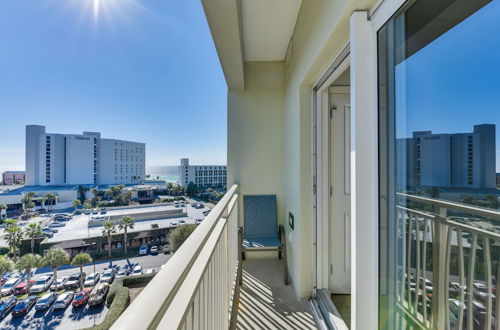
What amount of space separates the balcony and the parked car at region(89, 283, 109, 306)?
2.84 feet

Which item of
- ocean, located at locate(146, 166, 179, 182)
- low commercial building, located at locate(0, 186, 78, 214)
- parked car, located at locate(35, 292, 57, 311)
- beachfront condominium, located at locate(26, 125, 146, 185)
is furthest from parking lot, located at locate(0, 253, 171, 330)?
ocean, located at locate(146, 166, 179, 182)

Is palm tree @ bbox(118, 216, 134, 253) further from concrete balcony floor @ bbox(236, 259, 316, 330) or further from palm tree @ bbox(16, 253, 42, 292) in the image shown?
concrete balcony floor @ bbox(236, 259, 316, 330)

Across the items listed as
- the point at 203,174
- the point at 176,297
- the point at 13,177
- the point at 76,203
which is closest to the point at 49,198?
the point at 76,203

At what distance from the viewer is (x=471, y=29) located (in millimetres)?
566

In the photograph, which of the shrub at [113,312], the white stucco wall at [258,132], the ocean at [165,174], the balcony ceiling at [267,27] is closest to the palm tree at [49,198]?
the ocean at [165,174]

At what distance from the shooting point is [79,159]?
2668 mm

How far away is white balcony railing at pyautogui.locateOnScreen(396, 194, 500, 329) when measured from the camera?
54 centimetres

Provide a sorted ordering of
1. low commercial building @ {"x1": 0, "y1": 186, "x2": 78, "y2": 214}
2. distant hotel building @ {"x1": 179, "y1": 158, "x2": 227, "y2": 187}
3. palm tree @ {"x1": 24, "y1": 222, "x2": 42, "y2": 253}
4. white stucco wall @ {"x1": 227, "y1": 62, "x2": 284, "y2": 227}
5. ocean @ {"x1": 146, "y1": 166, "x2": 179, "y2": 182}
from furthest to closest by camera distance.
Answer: distant hotel building @ {"x1": 179, "y1": 158, "x2": 227, "y2": 187}, ocean @ {"x1": 146, "y1": 166, "x2": 179, "y2": 182}, white stucco wall @ {"x1": 227, "y1": 62, "x2": 284, "y2": 227}, low commercial building @ {"x1": 0, "y1": 186, "x2": 78, "y2": 214}, palm tree @ {"x1": 24, "y1": 222, "x2": 42, "y2": 253}

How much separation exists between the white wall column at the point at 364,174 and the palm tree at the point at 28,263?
1.97 metres

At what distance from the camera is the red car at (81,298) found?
55.8 inches

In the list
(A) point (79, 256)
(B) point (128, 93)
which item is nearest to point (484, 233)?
(A) point (79, 256)

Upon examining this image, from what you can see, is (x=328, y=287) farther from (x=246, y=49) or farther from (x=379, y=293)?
(x=246, y=49)

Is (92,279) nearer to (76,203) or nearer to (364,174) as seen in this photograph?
(76,203)

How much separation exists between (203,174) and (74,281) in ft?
7.03
